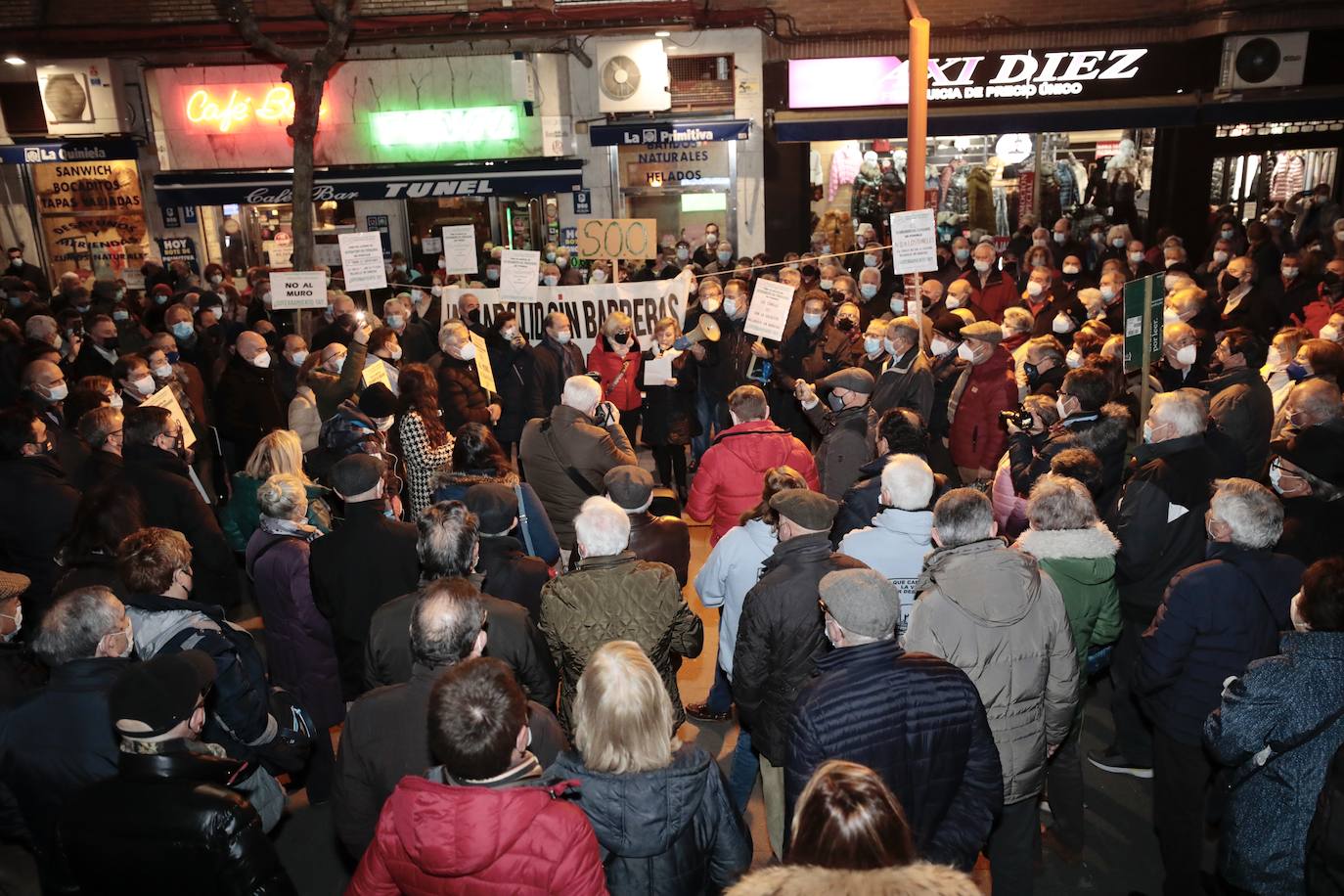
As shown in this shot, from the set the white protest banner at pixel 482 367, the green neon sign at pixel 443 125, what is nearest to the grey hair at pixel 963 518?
the white protest banner at pixel 482 367

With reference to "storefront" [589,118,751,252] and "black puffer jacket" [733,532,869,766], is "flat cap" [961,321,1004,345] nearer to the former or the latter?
"black puffer jacket" [733,532,869,766]

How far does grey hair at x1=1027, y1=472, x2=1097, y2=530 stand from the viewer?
15.0 feet

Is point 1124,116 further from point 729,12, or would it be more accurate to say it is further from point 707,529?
point 707,529

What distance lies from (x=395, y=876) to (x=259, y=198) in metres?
18.0

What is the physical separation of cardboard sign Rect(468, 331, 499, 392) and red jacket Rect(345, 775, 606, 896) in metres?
6.45

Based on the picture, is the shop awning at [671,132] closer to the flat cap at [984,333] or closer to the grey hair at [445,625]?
the flat cap at [984,333]

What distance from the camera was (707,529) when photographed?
9.53 metres

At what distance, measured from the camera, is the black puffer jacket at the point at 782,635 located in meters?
4.12

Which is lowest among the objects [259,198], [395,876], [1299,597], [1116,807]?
[1116,807]

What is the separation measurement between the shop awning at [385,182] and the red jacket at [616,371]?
8.78 meters

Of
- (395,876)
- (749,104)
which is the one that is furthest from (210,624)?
(749,104)

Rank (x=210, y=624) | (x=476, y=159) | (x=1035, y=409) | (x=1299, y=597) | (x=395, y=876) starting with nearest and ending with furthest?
(x=395, y=876) < (x=1299, y=597) < (x=210, y=624) < (x=1035, y=409) < (x=476, y=159)

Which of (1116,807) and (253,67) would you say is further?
(253,67)

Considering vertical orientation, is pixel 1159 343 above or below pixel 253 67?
below
